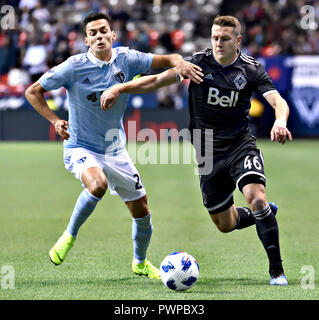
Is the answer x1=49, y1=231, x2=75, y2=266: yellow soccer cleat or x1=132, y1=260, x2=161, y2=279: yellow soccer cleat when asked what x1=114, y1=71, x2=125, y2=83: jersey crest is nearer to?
x1=49, y1=231, x2=75, y2=266: yellow soccer cleat

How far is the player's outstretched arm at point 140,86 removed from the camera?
6.89 metres

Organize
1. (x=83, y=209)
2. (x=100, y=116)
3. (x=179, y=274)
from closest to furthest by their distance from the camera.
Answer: (x=179, y=274) → (x=83, y=209) → (x=100, y=116)

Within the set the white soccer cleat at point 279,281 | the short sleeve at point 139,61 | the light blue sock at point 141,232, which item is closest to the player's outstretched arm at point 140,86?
the short sleeve at point 139,61

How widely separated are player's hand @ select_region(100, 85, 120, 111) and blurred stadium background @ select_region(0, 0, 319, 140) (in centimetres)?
1539

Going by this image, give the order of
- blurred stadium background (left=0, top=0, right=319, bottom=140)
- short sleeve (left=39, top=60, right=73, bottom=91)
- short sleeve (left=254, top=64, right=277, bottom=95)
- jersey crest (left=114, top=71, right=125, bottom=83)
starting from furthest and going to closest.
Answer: blurred stadium background (left=0, top=0, right=319, bottom=140) → jersey crest (left=114, top=71, right=125, bottom=83) → short sleeve (left=39, top=60, right=73, bottom=91) → short sleeve (left=254, top=64, right=277, bottom=95)

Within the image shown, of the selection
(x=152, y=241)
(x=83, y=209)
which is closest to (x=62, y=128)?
(x=83, y=209)

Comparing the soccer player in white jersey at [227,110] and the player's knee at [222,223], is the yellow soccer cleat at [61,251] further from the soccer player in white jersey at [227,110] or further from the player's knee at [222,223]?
the player's knee at [222,223]

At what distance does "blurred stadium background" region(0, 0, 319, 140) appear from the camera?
23172mm

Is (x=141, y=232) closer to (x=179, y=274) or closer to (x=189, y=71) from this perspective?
(x=179, y=274)

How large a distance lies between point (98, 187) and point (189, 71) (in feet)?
4.35

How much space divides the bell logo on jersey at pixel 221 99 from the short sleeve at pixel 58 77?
4.32 feet

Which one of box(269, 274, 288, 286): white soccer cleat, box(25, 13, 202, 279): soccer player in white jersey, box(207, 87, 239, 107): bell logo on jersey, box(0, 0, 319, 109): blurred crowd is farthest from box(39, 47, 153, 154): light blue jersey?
box(0, 0, 319, 109): blurred crowd

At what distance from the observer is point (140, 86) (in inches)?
278
